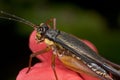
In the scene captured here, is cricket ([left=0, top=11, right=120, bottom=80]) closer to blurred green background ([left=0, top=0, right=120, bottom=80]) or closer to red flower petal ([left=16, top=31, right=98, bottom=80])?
red flower petal ([left=16, top=31, right=98, bottom=80])

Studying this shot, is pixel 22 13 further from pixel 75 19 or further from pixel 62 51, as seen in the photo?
pixel 62 51

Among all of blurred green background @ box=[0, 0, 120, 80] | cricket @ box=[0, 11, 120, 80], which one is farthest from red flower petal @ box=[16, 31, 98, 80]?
blurred green background @ box=[0, 0, 120, 80]

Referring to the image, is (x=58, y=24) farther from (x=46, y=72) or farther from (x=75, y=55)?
(x=46, y=72)

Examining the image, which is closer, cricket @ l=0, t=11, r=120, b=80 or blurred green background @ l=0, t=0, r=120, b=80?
cricket @ l=0, t=11, r=120, b=80

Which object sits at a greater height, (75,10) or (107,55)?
(75,10)

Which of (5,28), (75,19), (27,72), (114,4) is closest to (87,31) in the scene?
(75,19)

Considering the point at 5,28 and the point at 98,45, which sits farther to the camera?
the point at 5,28
